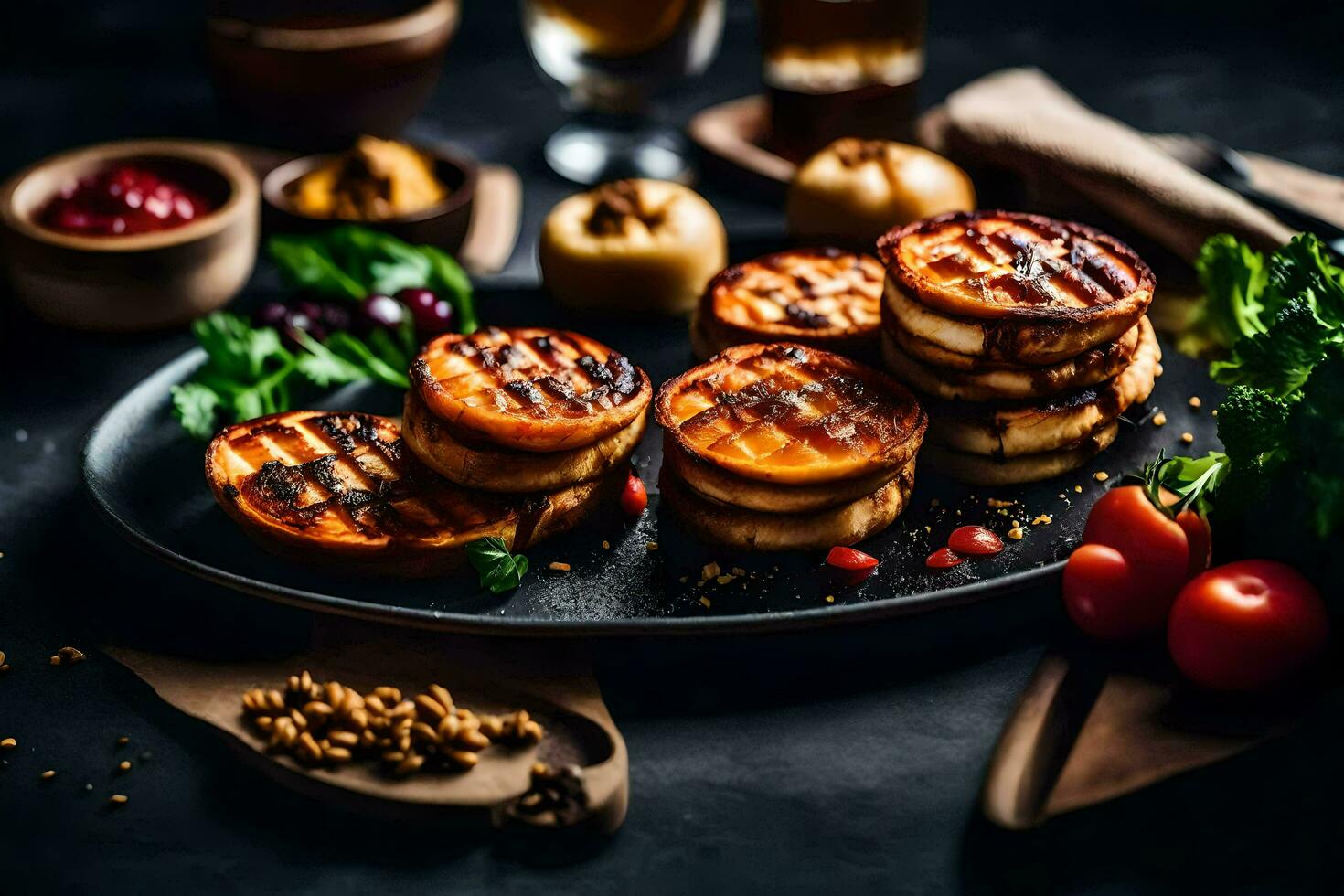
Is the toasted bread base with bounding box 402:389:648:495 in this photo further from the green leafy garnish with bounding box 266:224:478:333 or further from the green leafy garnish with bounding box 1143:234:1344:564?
the green leafy garnish with bounding box 1143:234:1344:564

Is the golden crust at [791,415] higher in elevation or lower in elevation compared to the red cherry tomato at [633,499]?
higher

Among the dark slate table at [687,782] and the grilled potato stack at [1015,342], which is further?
the grilled potato stack at [1015,342]

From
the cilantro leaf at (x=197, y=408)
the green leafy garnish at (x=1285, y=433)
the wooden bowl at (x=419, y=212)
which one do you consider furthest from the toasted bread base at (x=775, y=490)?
the wooden bowl at (x=419, y=212)

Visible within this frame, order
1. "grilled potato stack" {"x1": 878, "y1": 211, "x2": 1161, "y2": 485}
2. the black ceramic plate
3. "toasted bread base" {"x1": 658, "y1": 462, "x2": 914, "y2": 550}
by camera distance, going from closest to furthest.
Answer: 1. the black ceramic plate
2. "toasted bread base" {"x1": 658, "y1": 462, "x2": 914, "y2": 550}
3. "grilled potato stack" {"x1": 878, "y1": 211, "x2": 1161, "y2": 485}

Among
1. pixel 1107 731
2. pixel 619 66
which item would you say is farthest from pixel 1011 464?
pixel 619 66

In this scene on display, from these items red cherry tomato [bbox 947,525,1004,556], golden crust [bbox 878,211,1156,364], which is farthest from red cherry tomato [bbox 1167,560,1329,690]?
golden crust [bbox 878,211,1156,364]

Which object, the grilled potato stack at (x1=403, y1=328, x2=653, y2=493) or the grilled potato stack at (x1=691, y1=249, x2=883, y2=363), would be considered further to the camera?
the grilled potato stack at (x1=691, y1=249, x2=883, y2=363)

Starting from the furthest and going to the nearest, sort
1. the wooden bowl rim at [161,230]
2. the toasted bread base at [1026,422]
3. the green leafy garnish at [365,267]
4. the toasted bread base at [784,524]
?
the green leafy garnish at [365,267]
the wooden bowl rim at [161,230]
the toasted bread base at [1026,422]
the toasted bread base at [784,524]

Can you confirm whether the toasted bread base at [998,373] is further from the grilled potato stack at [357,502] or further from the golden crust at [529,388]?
the grilled potato stack at [357,502]

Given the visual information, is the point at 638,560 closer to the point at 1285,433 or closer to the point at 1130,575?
the point at 1130,575
